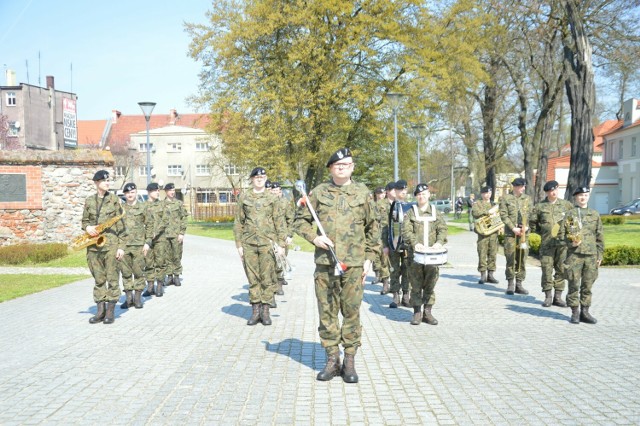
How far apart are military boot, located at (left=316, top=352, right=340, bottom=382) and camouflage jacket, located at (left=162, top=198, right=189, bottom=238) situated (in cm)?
706

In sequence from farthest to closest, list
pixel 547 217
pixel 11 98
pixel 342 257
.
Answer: pixel 11 98 → pixel 547 217 → pixel 342 257

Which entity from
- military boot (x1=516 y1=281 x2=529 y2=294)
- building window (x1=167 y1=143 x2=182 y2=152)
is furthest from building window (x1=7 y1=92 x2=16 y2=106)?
military boot (x1=516 y1=281 x2=529 y2=294)

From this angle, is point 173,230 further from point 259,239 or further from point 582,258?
point 582,258

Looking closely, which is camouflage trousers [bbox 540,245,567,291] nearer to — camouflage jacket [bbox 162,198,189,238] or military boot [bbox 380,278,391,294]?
military boot [bbox 380,278,391,294]

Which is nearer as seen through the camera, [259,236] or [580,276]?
[259,236]

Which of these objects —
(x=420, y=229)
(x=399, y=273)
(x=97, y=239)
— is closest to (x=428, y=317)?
(x=420, y=229)

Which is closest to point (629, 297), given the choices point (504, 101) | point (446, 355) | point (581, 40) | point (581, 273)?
point (581, 273)

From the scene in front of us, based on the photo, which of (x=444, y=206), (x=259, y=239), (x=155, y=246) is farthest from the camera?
(x=444, y=206)

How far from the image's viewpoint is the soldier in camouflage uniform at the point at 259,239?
27.5ft

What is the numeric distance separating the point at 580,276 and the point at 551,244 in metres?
1.46

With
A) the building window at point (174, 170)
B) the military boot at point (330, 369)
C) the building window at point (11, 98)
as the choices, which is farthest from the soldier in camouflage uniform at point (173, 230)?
the building window at point (11, 98)

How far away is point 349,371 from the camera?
565cm

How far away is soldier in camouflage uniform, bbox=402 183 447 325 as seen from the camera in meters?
8.35

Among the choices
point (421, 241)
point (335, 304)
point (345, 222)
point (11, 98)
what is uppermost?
point (11, 98)
